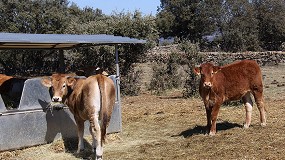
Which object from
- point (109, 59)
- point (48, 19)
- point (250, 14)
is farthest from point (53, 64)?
point (250, 14)

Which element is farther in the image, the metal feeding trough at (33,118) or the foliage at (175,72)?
the foliage at (175,72)

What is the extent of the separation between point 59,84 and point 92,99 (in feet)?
2.37

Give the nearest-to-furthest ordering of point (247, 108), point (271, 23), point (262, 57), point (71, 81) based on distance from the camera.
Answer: point (71, 81) → point (247, 108) → point (262, 57) → point (271, 23)

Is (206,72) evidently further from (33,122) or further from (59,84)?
(33,122)

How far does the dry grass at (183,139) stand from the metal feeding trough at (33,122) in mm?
185

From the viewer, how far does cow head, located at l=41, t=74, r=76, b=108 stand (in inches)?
293

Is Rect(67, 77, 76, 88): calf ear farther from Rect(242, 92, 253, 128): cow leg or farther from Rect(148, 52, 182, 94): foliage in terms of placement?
Rect(148, 52, 182, 94): foliage

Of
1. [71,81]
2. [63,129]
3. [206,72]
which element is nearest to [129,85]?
[63,129]

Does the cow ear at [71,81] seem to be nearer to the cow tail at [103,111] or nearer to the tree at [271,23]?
the cow tail at [103,111]

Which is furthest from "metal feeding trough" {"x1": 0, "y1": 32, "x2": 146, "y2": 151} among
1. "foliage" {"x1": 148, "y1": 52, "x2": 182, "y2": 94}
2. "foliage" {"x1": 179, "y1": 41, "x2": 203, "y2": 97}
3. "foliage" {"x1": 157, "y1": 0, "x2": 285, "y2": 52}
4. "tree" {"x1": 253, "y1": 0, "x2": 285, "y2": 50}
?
"tree" {"x1": 253, "y1": 0, "x2": 285, "y2": 50}

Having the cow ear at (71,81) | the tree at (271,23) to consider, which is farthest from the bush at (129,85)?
the tree at (271,23)

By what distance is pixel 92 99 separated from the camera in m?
7.29

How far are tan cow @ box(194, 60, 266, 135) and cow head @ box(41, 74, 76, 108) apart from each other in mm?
2657

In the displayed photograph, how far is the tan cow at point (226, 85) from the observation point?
872cm
